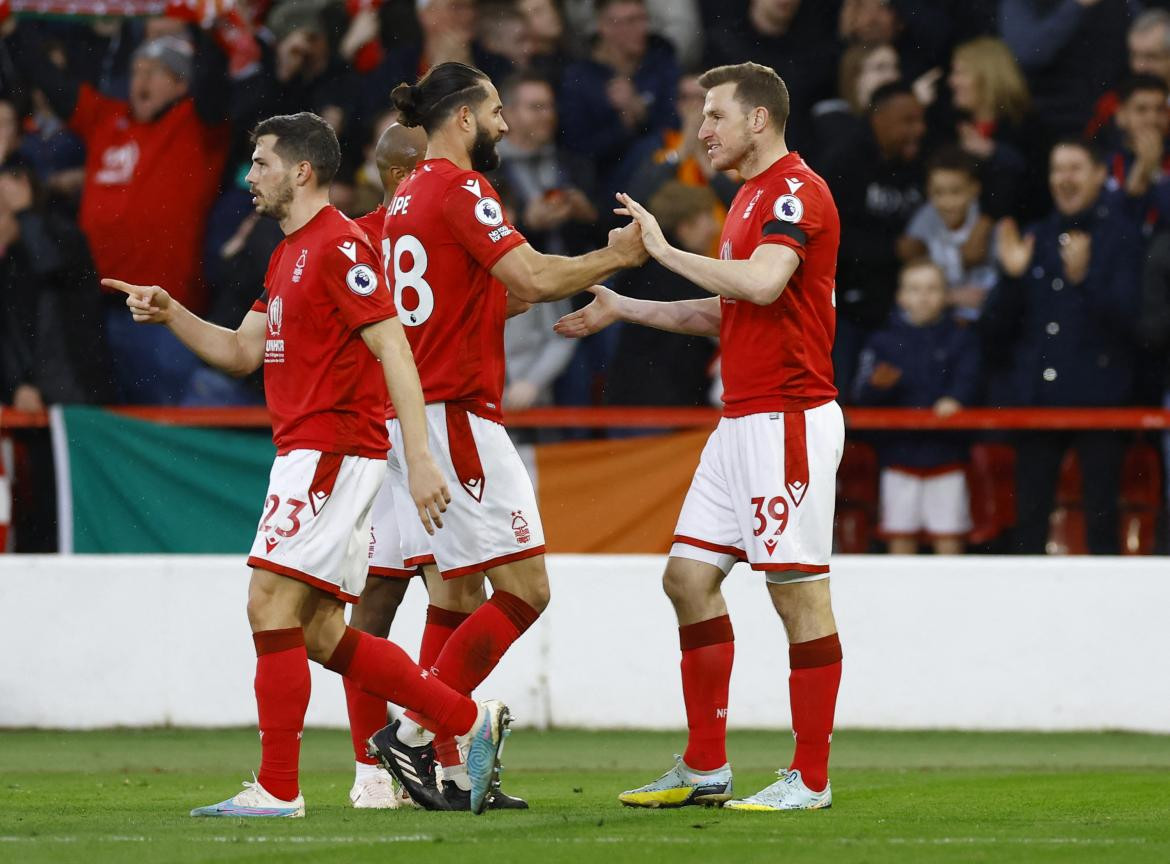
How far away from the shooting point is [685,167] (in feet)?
38.3

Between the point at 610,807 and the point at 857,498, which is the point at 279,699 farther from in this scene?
the point at 857,498

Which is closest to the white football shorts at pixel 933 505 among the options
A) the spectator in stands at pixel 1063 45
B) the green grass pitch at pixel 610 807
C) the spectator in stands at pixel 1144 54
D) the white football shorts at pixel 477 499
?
the green grass pitch at pixel 610 807

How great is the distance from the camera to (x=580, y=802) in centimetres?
685

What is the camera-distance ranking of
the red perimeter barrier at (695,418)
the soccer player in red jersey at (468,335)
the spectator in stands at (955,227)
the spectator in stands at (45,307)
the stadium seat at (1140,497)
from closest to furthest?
the soccer player in red jersey at (468,335) < the red perimeter barrier at (695,418) < the stadium seat at (1140,497) < the spectator in stands at (955,227) < the spectator in stands at (45,307)

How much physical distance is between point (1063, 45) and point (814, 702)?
6.90 meters

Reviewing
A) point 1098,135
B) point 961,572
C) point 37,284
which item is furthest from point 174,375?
point 1098,135

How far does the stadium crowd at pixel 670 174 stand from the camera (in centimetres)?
1112

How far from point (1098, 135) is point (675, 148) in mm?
2603

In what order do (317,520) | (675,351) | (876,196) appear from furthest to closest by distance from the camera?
(876,196) → (675,351) → (317,520)

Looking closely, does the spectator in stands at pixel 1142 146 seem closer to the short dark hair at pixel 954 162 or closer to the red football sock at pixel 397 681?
the short dark hair at pixel 954 162

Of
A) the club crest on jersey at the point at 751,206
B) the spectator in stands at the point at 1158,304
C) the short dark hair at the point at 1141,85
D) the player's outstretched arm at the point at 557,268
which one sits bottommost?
the spectator in stands at the point at 1158,304

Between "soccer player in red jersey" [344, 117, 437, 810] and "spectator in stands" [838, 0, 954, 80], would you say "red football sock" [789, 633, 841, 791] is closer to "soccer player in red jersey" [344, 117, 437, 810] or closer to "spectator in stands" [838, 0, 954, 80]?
"soccer player in red jersey" [344, 117, 437, 810]

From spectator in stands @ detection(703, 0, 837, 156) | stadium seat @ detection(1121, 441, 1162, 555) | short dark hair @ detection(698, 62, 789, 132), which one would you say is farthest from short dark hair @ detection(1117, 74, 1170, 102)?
short dark hair @ detection(698, 62, 789, 132)

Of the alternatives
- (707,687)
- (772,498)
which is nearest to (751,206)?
(772,498)
